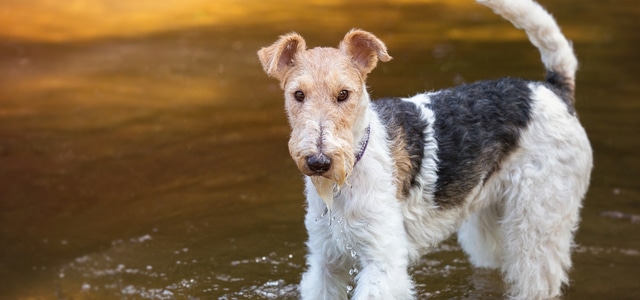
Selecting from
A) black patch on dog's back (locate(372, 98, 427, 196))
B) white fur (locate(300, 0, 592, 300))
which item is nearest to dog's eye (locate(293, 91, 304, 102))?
white fur (locate(300, 0, 592, 300))

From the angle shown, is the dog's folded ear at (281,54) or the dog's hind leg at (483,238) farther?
the dog's hind leg at (483,238)

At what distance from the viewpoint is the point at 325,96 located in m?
4.16

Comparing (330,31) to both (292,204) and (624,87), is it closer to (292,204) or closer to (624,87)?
(624,87)

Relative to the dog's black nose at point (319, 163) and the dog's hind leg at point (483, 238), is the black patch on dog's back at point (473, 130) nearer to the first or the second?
the dog's hind leg at point (483, 238)

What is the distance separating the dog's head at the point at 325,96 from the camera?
3946 millimetres

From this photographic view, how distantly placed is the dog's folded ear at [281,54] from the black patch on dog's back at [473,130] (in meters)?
1.04

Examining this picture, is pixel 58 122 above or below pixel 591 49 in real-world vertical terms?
above

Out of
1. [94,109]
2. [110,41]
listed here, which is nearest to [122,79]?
[94,109]

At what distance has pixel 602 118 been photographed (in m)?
9.20

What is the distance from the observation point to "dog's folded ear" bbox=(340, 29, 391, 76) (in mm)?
4406

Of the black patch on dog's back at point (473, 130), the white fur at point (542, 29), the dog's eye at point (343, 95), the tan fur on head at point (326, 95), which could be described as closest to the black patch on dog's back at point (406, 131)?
the black patch on dog's back at point (473, 130)

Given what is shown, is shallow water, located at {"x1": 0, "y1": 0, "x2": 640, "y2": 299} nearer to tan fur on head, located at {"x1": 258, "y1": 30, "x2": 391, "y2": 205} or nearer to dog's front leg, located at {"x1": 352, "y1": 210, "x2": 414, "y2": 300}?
dog's front leg, located at {"x1": 352, "y1": 210, "x2": 414, "y2": 300}

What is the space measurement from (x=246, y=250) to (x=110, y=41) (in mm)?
7263

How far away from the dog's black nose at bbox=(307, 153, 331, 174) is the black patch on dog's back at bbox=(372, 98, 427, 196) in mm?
939
